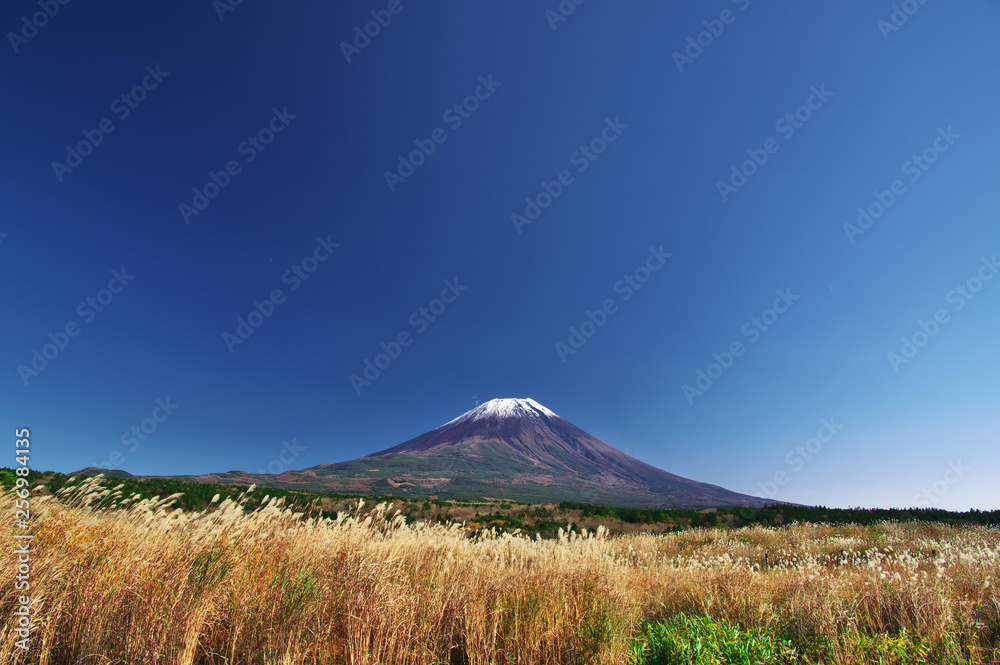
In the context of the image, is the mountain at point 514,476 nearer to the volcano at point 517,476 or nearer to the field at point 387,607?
the volcano at point 517,476

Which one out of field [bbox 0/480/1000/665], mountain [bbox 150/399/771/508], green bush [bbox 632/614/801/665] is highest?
field [bbox 0/480/1000/665]

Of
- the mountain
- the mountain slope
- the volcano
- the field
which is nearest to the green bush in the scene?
the field

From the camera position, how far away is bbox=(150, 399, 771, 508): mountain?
356ft

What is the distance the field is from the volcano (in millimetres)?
97283

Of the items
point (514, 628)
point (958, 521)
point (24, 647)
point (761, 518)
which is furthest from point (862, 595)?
point (958, 521)

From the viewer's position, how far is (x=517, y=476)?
141500mm

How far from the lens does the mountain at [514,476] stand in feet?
356

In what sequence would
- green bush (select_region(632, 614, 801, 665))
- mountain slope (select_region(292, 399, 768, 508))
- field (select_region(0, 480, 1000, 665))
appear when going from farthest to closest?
mountain slope (select_region(292, 399, 768, 508)) → green bush (select_region(632, 614, 801, 665)) → field (select_region(0, 480, 1000, 665))

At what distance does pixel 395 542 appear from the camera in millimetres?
5613

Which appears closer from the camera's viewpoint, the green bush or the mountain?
the green bush

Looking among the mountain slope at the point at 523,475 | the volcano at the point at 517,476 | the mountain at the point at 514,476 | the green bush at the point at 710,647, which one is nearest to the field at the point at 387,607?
the green bush at the point at 710,647

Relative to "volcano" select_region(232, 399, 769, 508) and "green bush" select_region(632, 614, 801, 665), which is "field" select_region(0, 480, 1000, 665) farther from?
"volcano" select_region(232, 399, 769, 508)

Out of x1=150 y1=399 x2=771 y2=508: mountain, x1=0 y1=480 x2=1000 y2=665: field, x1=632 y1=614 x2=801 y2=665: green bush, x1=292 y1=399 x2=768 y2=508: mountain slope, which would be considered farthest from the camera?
x1=292 y1=399 x2=768 y2=508: mountain slope

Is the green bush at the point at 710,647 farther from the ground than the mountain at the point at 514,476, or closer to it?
farther from the ground
